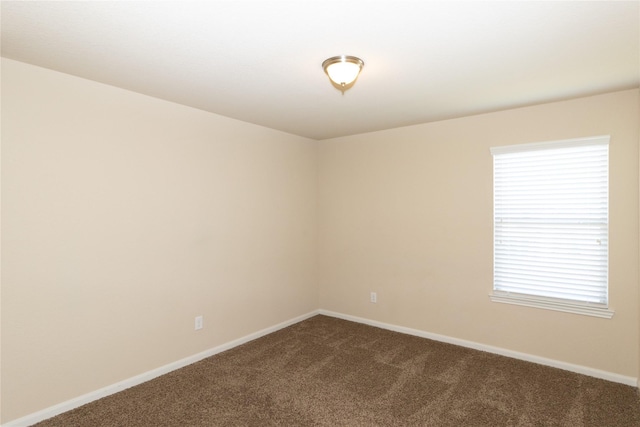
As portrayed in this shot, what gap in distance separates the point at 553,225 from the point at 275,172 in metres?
3.00

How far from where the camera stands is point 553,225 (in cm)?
335

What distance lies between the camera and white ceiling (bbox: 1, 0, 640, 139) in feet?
5.82

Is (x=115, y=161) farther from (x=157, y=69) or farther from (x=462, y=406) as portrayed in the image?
(x=462, y=406)

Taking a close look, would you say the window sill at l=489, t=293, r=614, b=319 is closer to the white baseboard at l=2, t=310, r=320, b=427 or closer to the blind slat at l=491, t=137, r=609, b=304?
the blind slat at l=491, t=137, r=609, b=304

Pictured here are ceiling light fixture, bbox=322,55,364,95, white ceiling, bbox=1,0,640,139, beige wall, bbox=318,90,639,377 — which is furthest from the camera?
beige wall, bbox=318,90,639,377

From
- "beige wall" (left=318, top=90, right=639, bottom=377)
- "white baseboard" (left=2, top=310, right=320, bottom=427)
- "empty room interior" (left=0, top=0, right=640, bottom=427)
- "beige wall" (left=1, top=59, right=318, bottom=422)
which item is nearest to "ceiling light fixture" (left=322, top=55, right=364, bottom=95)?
"empty room interior" (left=0, top=0, right=640, bottom=427)

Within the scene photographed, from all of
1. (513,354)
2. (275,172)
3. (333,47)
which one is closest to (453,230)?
(513,354)

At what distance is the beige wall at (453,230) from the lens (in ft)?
9.95

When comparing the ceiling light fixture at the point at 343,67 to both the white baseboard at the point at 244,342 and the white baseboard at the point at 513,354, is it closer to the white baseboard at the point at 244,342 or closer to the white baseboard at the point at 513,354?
the white baseboard at the point at 244,342

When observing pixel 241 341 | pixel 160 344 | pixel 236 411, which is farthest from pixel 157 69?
pixel 241 341

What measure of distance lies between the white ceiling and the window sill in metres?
1.85

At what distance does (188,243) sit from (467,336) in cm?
305

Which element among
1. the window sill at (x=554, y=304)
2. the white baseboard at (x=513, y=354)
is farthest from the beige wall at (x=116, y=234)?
the window sill at (x=554, y=304)

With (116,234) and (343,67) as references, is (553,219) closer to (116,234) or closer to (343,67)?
(343,67)
